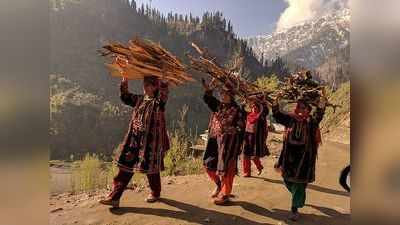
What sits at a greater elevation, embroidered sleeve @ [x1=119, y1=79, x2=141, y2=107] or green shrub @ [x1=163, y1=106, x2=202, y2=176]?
embroidered sleeve @ [x1=119, y1=79, x2=141, y2=107]

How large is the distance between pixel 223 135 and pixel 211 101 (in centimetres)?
47

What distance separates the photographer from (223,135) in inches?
225

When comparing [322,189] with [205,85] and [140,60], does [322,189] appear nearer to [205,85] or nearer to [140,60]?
[205,85]

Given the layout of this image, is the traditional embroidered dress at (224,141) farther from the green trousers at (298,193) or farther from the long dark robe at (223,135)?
the green trousers at (298,193)

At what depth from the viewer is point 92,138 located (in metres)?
45.8

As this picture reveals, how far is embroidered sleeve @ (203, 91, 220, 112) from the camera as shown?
5625mm

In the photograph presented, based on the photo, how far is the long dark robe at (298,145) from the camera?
517 centimetres

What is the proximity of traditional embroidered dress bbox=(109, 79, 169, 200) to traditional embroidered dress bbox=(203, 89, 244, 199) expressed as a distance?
720 mm

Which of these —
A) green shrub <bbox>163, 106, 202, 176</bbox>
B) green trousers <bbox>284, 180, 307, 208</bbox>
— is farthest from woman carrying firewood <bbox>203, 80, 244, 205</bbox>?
green shrub <bbox>163, 106, 202, 176</bbox>

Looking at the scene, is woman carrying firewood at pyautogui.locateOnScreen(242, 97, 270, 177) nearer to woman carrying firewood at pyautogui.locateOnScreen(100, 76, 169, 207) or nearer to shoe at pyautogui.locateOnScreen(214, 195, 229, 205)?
shoe at pyautogui.locateOnScreen(214, 195, 229, 205)
